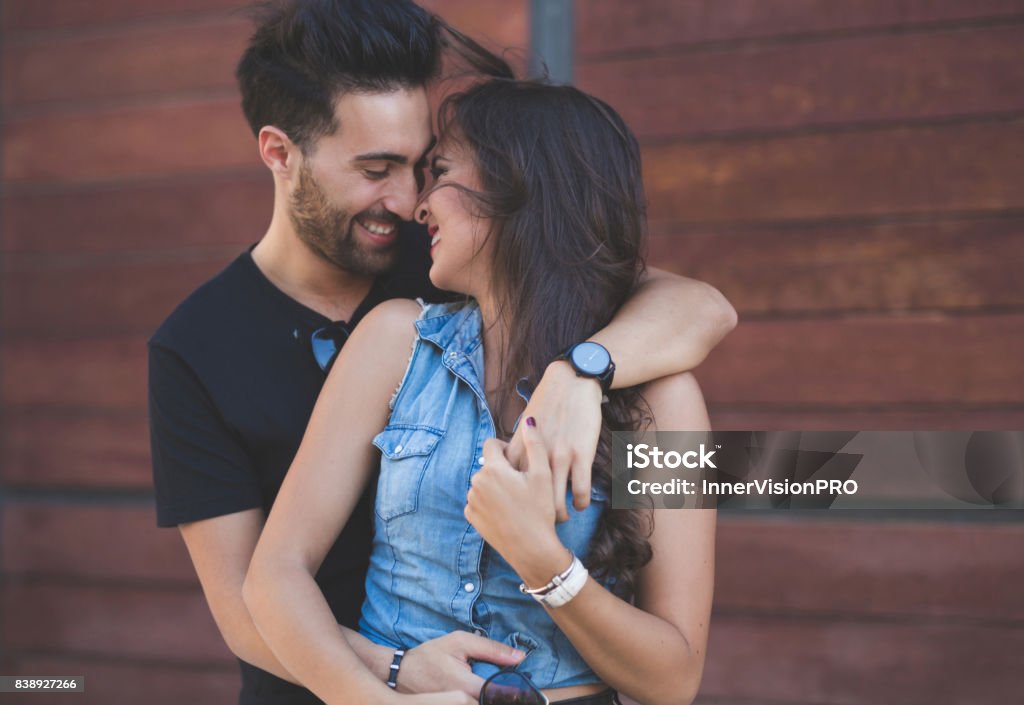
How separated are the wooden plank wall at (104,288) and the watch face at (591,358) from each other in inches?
88.0

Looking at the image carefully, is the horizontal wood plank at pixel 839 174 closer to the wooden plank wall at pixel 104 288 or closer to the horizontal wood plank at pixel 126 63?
the wooden plank wall at pixel 104 288

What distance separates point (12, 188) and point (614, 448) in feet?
10.0

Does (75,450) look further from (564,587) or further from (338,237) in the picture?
(564,587)

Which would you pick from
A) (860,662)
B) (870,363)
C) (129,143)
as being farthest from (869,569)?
(129,143)

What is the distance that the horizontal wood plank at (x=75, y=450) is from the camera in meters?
3.49

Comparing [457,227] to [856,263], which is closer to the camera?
[457,227]

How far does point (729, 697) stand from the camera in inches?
115

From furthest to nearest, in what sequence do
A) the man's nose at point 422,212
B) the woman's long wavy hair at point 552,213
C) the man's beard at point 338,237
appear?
the man's beard at point 338,237
the man's nose at point 422,212
the woman's long wavy hair at point 552,213

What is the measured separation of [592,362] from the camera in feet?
4.52

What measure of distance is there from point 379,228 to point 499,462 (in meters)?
0.82

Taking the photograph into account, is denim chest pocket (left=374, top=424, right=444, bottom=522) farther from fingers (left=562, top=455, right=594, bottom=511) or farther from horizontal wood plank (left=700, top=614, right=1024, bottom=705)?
horizontal wood plank (left=700, top=614, right=1024, bottom=705)

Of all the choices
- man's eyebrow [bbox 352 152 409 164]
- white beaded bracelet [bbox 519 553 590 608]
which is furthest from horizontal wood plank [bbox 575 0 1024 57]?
white beaded bracelet [bbox 519 553 590 608]

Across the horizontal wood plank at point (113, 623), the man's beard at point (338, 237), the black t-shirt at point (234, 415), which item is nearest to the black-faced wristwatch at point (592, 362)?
the black t-shirt at point (234, 415)

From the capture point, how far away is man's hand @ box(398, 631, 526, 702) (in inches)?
51.8
